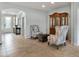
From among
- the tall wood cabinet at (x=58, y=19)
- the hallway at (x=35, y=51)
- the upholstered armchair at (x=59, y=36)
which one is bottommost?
the hallway at (x=35, y=51)

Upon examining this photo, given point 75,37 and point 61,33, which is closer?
point 61,33

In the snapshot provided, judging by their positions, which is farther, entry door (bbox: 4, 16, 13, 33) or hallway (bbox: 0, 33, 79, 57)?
entry door (bbox: 4, 16, 13, 33)

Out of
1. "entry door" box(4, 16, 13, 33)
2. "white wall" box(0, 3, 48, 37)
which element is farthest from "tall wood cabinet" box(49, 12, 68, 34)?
"entry door" box(4, 16, 13, 33)

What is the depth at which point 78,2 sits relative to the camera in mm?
5559

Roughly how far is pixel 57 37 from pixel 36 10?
401 cm

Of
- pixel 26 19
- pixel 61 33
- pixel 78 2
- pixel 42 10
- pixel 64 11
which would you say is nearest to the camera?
pixel 61 33

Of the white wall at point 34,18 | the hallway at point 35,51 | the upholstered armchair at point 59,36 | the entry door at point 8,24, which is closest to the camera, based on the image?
the hallway at point 35,51

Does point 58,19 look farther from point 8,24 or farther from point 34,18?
point 8,24

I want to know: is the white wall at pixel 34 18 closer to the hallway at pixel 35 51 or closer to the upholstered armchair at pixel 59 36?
the hallway at pixel 35 51

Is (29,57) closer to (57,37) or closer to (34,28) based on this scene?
(57,37)

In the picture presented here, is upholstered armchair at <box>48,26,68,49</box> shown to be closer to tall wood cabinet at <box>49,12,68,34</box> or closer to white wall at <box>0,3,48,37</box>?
tall wood cabinet at <box>49,12,68,34</box>

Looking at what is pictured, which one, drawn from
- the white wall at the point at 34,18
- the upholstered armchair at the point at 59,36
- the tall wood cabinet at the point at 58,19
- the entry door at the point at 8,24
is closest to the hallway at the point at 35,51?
the upholstered armchair at the point at 59,36

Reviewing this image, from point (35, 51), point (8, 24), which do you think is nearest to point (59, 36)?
point (35, 51)

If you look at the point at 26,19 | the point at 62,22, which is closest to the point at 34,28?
the point at 26,19
